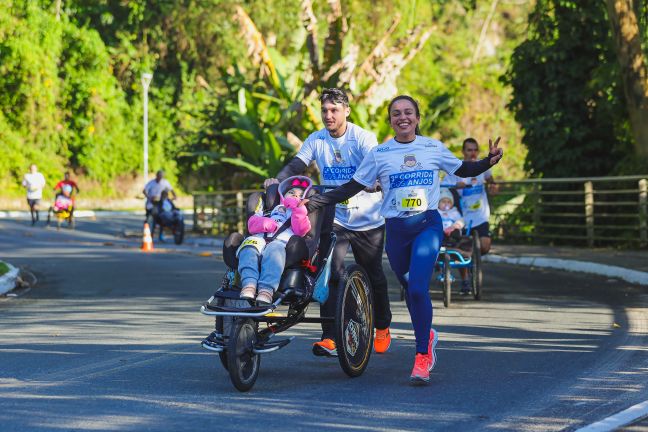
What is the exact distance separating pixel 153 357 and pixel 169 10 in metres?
44.4

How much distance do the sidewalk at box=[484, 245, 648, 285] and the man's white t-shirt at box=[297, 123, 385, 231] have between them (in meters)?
8.40

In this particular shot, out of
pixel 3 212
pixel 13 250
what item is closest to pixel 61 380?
pixel 13 250

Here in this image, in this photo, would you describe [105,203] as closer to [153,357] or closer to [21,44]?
[21,44]

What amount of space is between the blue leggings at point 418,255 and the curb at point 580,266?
29.3 feet

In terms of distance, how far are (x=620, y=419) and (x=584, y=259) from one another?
552 inches

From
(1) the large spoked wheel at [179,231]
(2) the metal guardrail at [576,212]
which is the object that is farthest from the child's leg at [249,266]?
(1) the large spoked wheel at [179,231]

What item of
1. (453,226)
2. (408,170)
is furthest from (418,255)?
(453,226)

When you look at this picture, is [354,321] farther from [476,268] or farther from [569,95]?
[569,95]

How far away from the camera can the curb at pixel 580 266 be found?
1823 centimetres

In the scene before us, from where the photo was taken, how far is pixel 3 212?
46.7m

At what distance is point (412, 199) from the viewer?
9352 millimetres

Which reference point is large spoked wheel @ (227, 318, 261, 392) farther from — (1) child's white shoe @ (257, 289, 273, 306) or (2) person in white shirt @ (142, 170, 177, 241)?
(2) person in white shirt @ (142, 170, 177, 241)

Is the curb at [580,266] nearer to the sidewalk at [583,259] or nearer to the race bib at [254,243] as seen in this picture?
the sidewalk at [583,259]

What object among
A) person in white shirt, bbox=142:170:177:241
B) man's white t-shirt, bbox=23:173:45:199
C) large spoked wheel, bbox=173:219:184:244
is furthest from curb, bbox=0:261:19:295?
man's white t-shirt, bbox=23:173:45:199
